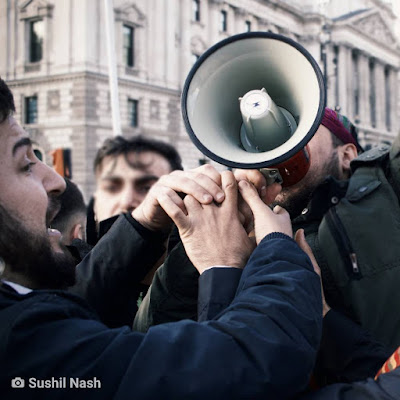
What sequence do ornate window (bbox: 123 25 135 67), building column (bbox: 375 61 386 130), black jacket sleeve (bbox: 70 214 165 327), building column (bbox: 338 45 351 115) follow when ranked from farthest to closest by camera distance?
building column (bbox: 375 61 386 130) < building column (bbox: 338 45 351 115) < ornate window (bbox: 123 25 135 67) < black jacket sleeve (bbox: 70 214 165 327)

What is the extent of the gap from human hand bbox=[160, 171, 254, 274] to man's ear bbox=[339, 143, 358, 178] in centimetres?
99

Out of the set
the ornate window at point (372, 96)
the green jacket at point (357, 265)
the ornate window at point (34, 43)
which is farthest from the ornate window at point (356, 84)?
the green jacket at point (357, 265)

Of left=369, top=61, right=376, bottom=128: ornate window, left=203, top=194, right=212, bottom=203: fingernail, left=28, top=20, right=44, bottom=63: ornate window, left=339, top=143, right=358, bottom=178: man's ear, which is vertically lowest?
left=203, top=194, right=212, bottom=203: fingernail

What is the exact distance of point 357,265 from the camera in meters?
1.58

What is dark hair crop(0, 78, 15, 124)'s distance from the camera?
1.42 m

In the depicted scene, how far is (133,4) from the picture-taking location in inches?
941

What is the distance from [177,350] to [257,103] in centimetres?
81

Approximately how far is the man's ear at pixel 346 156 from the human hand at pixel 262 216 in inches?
37.5

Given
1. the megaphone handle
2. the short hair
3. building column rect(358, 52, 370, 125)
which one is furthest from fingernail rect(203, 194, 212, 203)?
building column rect(358, 52, 370, 125)

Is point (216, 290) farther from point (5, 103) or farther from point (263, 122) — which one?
point (5, 103)

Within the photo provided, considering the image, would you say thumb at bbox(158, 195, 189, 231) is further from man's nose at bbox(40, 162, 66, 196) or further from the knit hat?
the knit hat

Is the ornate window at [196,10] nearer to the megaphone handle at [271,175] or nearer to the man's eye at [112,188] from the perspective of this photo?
the man's eye at [112,188]

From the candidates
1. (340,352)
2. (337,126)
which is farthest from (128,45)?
(340,352)

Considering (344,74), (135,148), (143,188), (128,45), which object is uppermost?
(344,74)
